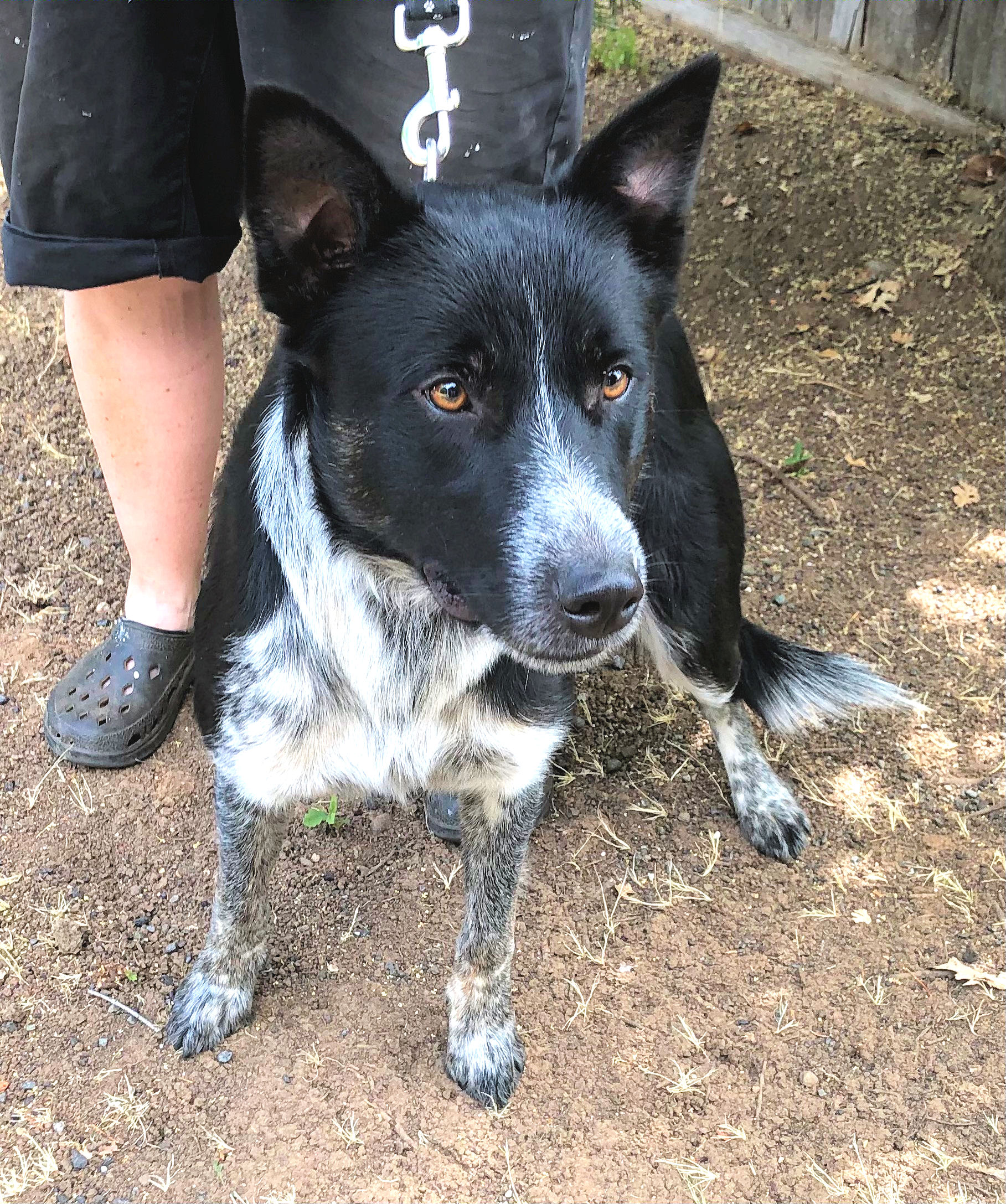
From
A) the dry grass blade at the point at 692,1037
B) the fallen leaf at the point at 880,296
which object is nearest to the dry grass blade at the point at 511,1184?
the dry grass blade at the point at 692,1037

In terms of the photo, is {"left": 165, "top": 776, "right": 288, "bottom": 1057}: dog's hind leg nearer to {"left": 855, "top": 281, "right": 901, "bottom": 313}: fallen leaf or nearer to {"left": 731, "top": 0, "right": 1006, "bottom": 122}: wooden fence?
{"left": 855, "top": 281, "right": 901, "bottom": 313}: fallen leaf

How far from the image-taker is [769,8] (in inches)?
255

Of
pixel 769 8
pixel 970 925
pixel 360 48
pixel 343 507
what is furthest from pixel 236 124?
pixel 769 8

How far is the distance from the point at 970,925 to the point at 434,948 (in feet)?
4.61

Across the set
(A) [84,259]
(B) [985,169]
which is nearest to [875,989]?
(A) [84,259]

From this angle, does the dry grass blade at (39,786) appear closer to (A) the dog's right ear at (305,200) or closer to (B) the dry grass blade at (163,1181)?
(B) the dry grass blade at (163,1181)

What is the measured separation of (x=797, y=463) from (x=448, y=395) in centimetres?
295

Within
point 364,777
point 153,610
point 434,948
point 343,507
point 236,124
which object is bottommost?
point 434,948

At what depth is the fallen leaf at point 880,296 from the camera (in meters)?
5.13

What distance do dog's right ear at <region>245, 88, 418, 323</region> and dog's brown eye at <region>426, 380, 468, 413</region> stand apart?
29 cm

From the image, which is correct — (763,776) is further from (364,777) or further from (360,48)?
(360,48)

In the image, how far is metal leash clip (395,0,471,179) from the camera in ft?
7.32

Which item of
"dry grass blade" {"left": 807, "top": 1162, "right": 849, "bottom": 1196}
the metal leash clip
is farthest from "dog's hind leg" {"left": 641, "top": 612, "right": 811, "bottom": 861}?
the metal leash clip

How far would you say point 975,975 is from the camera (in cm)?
287
